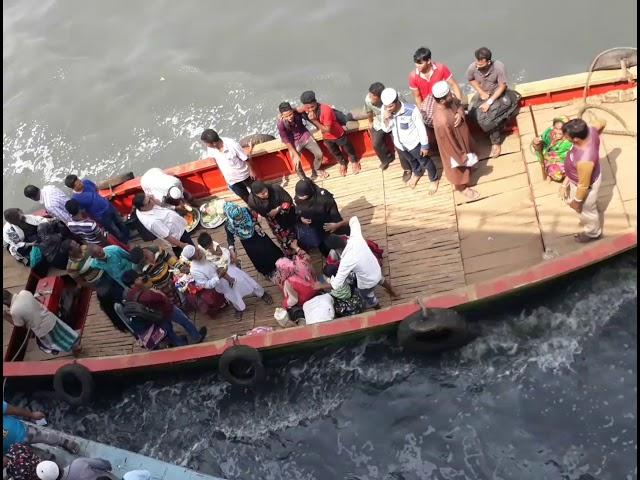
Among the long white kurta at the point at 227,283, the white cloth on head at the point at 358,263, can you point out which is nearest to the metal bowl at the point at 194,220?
the long white kurta at the point at 227,283

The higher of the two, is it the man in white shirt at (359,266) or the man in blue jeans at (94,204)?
the man in blue jeans at (94,204)

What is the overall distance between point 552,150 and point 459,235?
145cm

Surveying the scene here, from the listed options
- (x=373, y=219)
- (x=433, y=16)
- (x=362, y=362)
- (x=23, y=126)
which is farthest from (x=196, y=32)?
(x=362, y=362)

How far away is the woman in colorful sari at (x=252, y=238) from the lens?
7.41 m

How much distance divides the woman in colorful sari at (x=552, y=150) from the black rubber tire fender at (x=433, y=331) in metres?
2.01

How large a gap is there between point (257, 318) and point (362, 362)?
1.43 metres

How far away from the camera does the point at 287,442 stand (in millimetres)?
7957

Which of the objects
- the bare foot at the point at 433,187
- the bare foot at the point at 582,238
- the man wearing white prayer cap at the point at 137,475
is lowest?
the man wearing white prayer cap at the point at 137,475

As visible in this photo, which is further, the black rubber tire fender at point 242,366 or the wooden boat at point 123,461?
the black rubber tire fender at point 242,366

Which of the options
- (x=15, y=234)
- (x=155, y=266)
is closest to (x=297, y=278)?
(x=155, y=266)

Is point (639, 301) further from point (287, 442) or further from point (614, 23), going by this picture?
point (614, 23)

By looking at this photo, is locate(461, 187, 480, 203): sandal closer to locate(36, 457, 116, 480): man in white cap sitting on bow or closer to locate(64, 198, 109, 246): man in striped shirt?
locate(64, 198, 109, 246): man in striped shirt

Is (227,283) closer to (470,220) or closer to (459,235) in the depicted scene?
(459,235)

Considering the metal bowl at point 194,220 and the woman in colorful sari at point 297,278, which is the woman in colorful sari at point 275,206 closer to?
the woman in colorful sari at point 297,278
